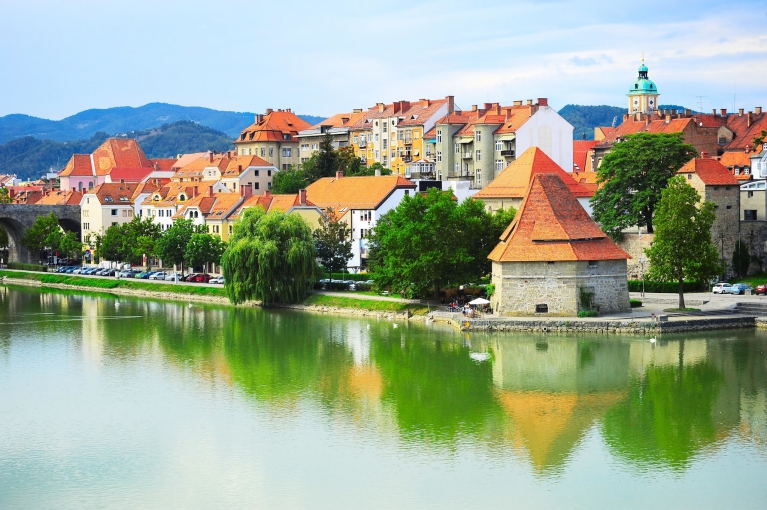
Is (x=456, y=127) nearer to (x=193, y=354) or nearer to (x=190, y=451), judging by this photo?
(x=193, y=354)

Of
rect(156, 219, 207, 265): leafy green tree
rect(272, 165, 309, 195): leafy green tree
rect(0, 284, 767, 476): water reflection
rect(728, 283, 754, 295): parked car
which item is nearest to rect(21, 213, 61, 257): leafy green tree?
rect(272, 165, 309, 195): leafy green tree

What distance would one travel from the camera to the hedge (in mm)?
47844

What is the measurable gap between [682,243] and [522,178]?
1309 cm

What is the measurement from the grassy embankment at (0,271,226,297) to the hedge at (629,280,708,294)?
2017 cm

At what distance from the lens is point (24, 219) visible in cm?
8281

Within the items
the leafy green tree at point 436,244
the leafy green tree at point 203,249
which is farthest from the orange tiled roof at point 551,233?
the leafy green tree at point 203,249

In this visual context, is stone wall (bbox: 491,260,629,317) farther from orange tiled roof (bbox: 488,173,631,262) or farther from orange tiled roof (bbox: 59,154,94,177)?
orange tiled roof (bbox: 59,154,94,177)

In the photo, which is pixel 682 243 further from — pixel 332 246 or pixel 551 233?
pixel 332 246

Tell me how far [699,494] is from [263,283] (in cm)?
3141

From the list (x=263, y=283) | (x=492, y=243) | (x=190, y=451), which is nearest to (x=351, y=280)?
(x=263, y=283)

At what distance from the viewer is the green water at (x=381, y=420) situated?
2292 cm

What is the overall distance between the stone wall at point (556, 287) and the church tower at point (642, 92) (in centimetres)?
8995

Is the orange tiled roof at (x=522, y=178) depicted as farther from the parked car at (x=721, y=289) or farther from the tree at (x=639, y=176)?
the parked car at (x=721, y=289)

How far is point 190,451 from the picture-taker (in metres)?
25.8
